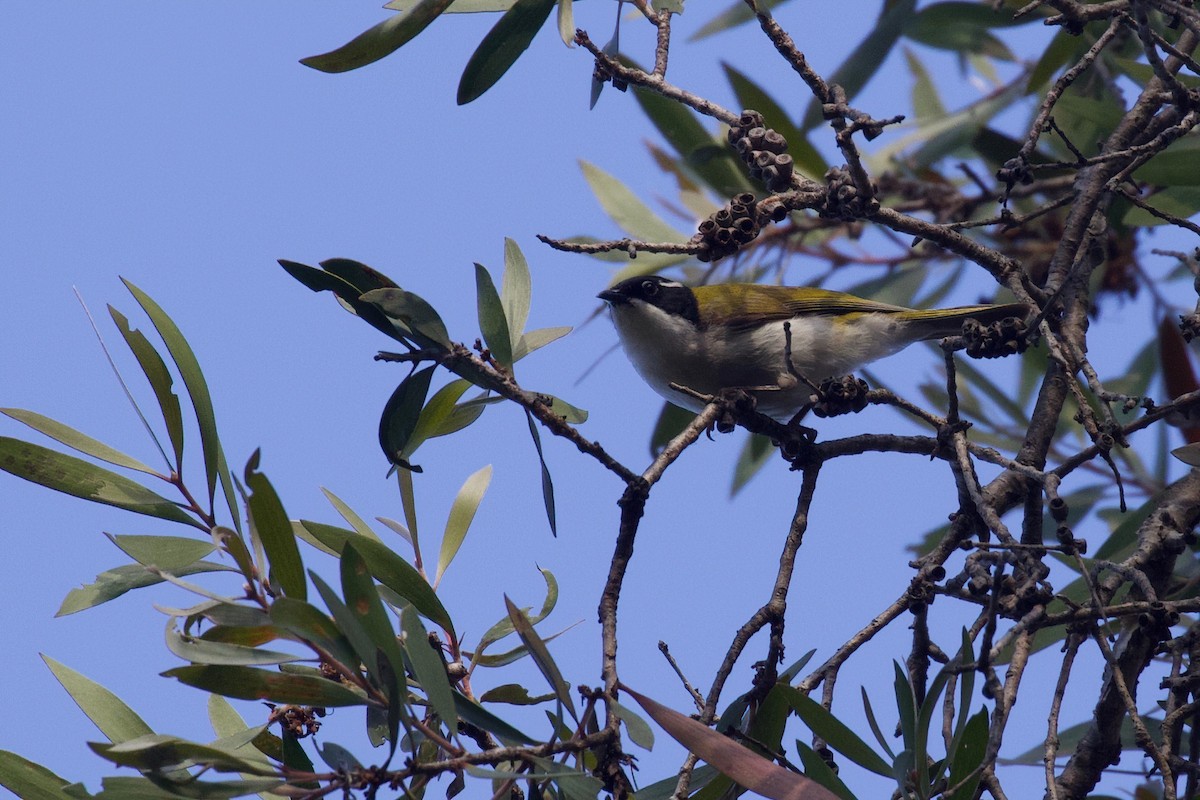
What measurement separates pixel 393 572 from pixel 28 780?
0.82 m

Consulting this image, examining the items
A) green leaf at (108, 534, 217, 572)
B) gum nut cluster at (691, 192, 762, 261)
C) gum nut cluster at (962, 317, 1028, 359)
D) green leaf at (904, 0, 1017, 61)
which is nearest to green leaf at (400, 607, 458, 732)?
green leaf at (108, 534, 217, 572)

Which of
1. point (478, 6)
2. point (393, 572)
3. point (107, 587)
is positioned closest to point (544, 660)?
point (393, 572)

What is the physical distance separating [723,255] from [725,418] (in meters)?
0.99

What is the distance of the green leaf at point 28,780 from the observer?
224 centimetres

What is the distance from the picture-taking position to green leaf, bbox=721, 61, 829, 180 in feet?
14.8

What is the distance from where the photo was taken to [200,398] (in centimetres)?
240

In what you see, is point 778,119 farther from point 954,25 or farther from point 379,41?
point 379,41

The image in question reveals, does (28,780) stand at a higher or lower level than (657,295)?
A: lower

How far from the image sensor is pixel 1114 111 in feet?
12.8

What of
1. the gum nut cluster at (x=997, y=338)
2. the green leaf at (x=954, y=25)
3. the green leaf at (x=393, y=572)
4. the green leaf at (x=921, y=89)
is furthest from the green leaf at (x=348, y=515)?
the green leaf at (x=921, y=89)

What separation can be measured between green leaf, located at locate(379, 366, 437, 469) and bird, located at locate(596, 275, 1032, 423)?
242 cm

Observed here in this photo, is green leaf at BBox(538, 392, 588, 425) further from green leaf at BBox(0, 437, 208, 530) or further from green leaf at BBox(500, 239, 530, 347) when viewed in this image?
green leaf at BBox(0, 437, 208, 530)

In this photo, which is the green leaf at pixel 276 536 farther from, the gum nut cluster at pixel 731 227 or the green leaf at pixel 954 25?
the green leaf at pixel 954 25

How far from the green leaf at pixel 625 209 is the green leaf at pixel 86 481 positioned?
309 centimetres
